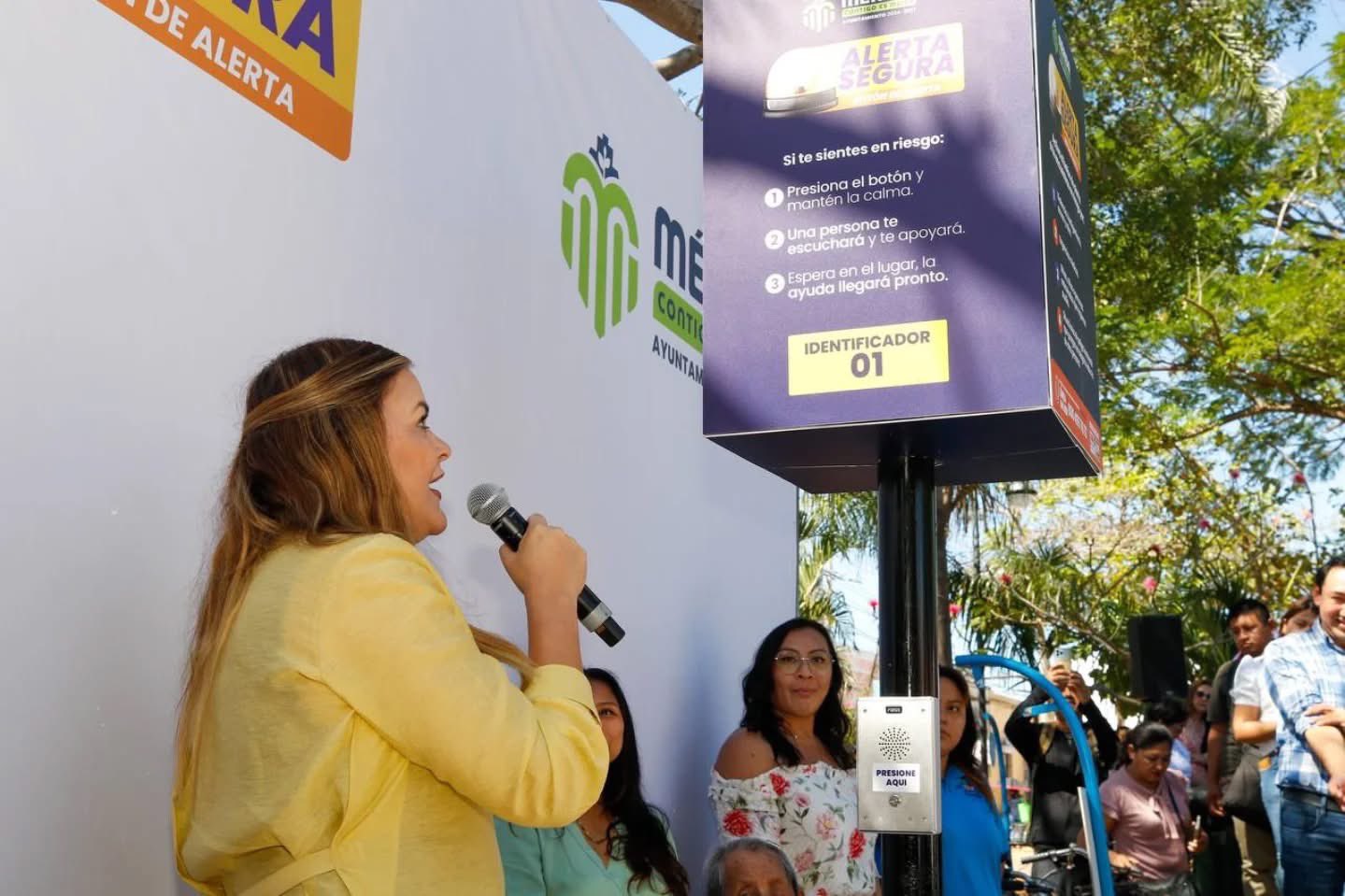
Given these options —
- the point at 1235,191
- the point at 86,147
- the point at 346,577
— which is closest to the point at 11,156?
the point at 86,147

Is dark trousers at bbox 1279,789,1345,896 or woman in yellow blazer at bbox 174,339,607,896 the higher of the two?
woman in yellow blazer at bbox 174,339,607,896

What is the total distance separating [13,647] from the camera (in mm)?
1715

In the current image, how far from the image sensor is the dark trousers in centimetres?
372

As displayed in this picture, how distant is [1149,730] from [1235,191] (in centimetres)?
556

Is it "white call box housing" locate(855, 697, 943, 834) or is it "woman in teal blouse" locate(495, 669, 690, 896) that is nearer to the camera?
"white call box housing" locate(855, 697, 943, 834)

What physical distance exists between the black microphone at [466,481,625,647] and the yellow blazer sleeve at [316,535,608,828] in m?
0.33

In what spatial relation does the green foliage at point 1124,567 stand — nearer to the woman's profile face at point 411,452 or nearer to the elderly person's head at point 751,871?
the elderly person's head at point 751,871

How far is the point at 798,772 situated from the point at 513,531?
6.76ft

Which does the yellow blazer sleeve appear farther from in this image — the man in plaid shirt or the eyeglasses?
the man in plaid shirt

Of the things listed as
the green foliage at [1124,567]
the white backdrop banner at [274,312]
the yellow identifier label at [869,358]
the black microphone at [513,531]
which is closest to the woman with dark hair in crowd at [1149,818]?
the white backdrop banner at [274,312]

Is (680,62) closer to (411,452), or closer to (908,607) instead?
(908,607)

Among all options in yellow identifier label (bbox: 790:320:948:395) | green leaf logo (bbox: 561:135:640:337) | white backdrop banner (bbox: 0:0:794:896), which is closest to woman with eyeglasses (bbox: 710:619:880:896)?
white backdrop banner (bbox: 0:0:794:896)

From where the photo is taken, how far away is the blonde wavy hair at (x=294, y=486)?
4.75 ft

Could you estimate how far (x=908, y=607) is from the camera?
2.27 metres
